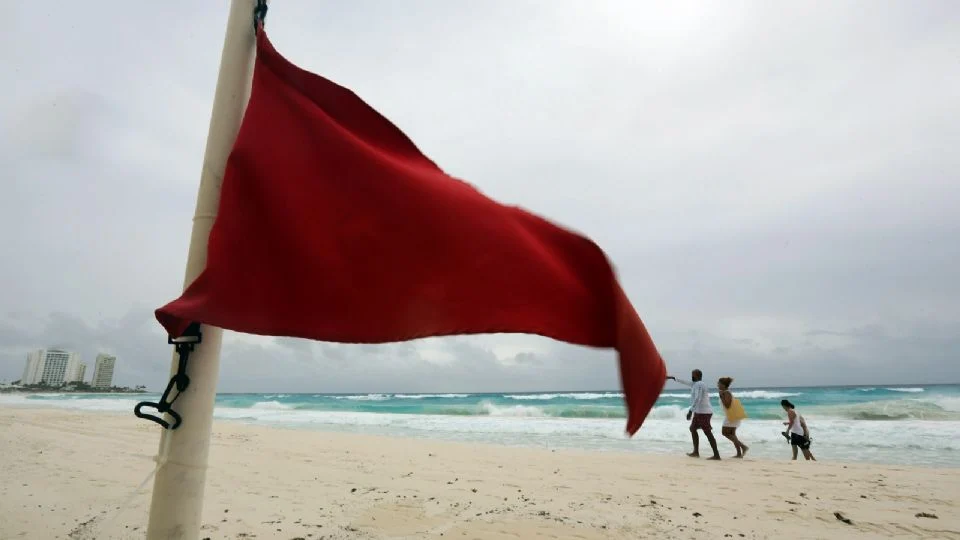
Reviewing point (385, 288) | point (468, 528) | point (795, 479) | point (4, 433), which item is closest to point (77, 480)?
point (468, 528)

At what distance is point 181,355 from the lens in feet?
4.86

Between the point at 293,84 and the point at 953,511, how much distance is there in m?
7.96

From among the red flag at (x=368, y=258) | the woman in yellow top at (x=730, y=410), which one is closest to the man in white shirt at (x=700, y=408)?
the woman in yellow top at (x=730, y=410)

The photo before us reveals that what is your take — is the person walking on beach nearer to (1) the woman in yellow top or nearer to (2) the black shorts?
(2) the black shorts

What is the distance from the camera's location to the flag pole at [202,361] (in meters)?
1.47

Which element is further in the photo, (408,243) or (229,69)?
(229,69)

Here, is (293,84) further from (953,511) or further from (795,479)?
(795,479)

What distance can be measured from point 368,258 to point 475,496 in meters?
5.09

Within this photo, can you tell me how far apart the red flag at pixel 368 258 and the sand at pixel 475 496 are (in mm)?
3542

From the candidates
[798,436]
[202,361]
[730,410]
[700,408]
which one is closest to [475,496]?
[202,361]

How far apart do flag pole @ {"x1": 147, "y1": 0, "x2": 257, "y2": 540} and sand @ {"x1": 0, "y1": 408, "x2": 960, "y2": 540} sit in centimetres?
313

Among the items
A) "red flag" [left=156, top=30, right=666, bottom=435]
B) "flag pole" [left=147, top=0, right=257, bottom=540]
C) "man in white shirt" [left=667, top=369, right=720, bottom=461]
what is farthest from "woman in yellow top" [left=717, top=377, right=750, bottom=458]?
"flag pole" [left=147, top=0, right=257, bottom=540]

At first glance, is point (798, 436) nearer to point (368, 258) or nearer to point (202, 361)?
point (368, 258)

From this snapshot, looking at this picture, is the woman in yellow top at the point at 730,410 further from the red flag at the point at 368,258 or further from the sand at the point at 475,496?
the red flag at the point at 368,258
